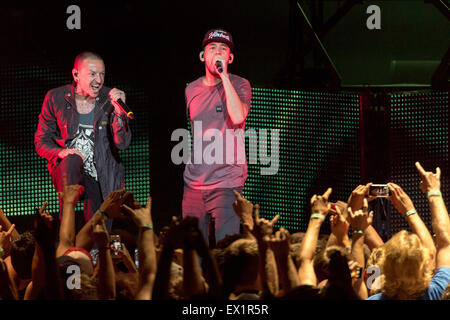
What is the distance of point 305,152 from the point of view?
5914mm

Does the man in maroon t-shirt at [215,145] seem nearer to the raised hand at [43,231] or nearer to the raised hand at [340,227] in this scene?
the raised hand at [340,227]

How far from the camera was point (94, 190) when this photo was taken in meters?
5.68

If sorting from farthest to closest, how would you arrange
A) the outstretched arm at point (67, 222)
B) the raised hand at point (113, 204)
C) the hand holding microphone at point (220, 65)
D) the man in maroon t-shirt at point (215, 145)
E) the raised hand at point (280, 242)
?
the man in maroon t-shirt at point (215, 145)
the hand holding microphone at point (220, 65)
the raised hand at point (113, 204)
the outstretched arm at point (67, 222)
the raised hand at point (280, 242)

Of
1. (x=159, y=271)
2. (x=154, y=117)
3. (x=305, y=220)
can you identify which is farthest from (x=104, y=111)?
(x=159, y=271)

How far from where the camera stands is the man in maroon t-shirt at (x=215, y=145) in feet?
17.8

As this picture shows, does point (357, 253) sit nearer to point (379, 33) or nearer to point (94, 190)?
point (94, 190)

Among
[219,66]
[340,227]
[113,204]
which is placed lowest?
[340,227]

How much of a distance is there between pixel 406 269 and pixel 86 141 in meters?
3.18

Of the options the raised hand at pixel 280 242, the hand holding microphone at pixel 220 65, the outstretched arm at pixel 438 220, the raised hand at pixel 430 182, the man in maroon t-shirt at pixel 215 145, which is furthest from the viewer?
the man in maroon t-shirt at pixel 215 145

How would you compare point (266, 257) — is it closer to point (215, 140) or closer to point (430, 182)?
point (430, 182)

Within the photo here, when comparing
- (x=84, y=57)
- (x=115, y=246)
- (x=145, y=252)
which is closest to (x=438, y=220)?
(x=145, y=252)

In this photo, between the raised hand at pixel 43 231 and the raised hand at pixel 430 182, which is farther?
the raised hand at pixel 430 182

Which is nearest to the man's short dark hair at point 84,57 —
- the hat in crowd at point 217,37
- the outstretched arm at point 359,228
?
the hat in crowd at point 217,37

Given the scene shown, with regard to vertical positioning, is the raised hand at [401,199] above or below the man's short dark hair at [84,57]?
below
